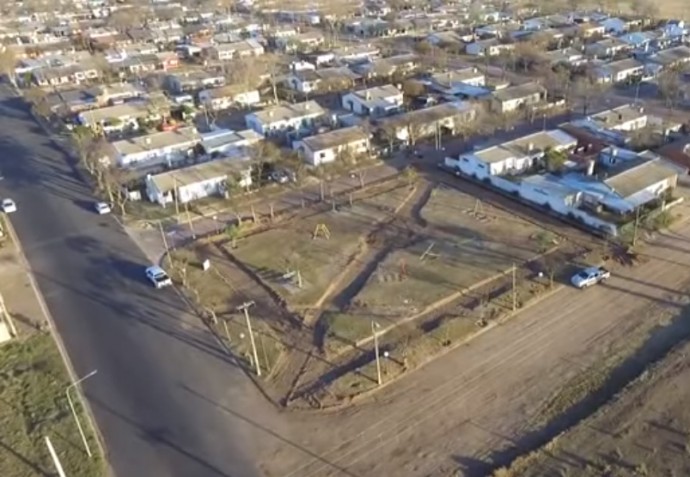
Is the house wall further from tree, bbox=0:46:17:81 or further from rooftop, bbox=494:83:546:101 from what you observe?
tree, bbox=0:46:17:81

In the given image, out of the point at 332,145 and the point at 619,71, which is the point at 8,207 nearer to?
the point at 332,145

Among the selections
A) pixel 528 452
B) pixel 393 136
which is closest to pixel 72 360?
pixel 528 452

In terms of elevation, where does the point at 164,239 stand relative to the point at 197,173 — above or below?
below

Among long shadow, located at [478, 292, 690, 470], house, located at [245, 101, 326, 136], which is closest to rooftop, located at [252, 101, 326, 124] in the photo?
house, located at [245, 101, 326, 136]

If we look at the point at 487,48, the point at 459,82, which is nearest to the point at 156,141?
the point at 459,82

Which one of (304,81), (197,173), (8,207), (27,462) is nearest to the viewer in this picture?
(27,462)

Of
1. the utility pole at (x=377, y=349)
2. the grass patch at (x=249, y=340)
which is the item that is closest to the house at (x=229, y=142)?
the grass patch at (x=249, y=340)
